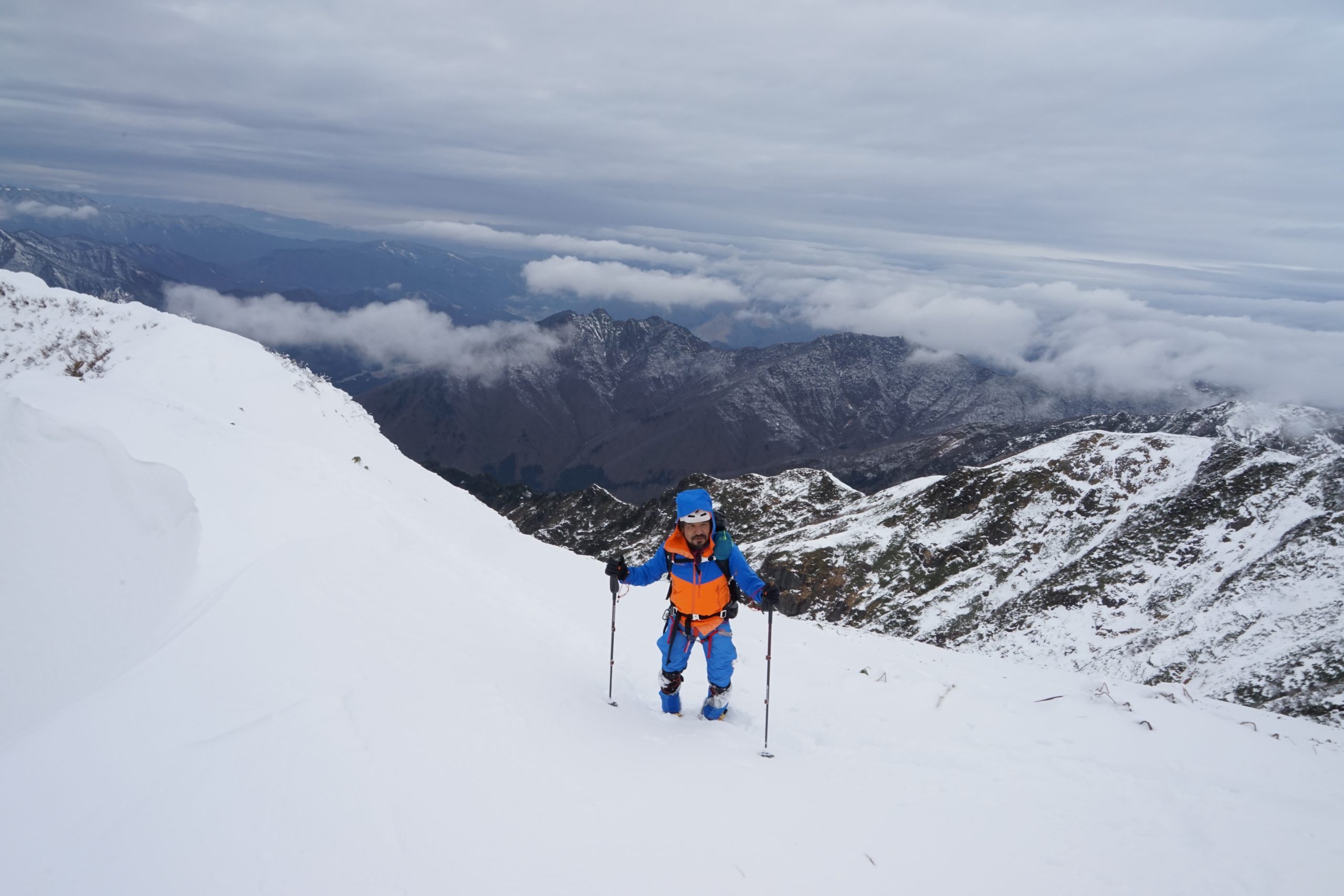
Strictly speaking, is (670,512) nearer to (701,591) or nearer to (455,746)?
(701,591)

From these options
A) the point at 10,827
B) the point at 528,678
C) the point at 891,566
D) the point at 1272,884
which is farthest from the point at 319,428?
the point at 891,566

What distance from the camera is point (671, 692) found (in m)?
8.99

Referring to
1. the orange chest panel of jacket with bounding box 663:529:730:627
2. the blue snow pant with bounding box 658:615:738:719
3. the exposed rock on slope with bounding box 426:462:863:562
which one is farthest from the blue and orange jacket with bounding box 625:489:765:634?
the exposed rock on slope with bounding box 426:462:863:562

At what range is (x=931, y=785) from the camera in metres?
7.55

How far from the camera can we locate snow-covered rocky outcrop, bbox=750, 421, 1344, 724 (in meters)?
48.5

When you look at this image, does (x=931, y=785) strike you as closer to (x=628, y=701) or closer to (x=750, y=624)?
(x=628, y=701)

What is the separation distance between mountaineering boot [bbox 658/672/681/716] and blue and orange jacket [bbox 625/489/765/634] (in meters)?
0.84

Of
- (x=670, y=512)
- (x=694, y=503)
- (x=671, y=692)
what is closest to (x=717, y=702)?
(x=671, y=692)

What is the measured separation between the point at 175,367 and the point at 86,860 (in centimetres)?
2316

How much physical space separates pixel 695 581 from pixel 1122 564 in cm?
7370

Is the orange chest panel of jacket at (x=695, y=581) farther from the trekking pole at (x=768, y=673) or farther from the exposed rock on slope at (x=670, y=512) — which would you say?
the exposed rock on slope at (x=670, y=512)

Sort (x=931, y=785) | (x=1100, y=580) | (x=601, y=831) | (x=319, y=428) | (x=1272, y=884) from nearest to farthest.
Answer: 1. (x=601, y=831)
2. (x=1272, y=884)
3. (x=931, y=785)
4. (x=319, y=428)
5. (x=1100, y=580)

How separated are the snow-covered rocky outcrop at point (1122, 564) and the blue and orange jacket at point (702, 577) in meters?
45.0

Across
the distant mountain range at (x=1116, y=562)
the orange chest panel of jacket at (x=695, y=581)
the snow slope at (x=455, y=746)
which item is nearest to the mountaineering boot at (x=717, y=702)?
the snow slope at (x=455, y=746)
